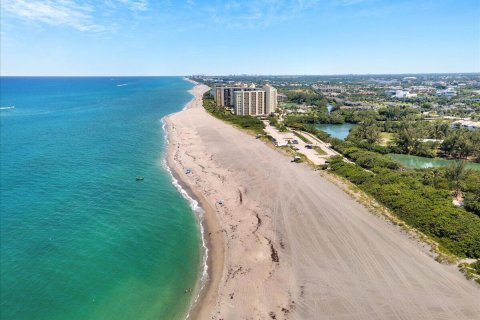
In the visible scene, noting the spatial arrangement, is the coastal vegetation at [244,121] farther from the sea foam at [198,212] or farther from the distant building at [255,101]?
the sea foam at [198,212]

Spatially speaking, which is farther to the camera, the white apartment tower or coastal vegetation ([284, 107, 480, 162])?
the white apartment tower

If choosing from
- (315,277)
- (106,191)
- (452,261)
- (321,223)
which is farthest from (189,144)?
(452,261)

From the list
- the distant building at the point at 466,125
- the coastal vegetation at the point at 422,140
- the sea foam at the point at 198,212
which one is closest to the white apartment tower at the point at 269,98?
the coastal vegetation at the point at 422,140

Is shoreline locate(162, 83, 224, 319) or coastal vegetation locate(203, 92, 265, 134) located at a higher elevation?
coastal vegetation locate(203, 92, 265, 134)

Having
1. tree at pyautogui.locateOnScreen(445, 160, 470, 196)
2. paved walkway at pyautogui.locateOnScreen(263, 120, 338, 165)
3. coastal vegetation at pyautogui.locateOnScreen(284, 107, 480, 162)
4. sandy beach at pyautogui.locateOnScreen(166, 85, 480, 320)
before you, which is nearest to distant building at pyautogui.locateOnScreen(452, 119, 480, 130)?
coastal vegetation at pyautogui.locateOnScreen(284, 107, 480, 162)

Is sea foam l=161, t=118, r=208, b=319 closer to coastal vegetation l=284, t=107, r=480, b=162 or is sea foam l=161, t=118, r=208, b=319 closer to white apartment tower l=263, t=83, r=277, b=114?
coastal vegetation l=284, t=107, r=480, b=162

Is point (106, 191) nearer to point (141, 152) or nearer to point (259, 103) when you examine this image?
point (141, 152)
